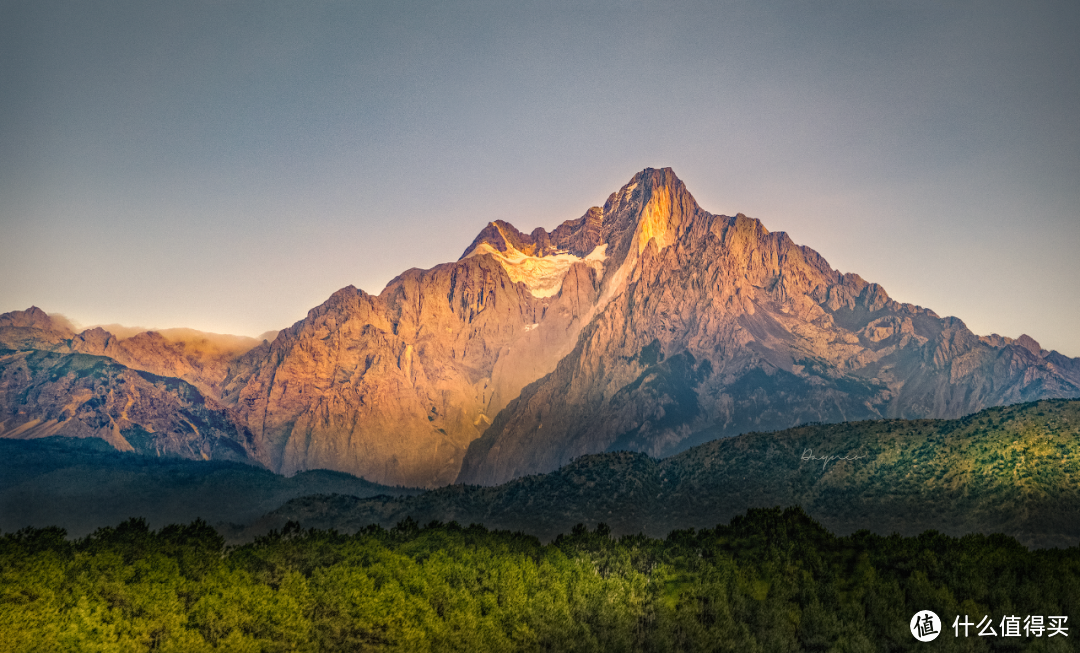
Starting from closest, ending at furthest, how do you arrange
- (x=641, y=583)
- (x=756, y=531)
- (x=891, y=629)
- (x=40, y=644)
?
(x=40, y=644) < (x=891, y=629) < (x=641, y=583) < (x=756, y=531)

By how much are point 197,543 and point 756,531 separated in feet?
332

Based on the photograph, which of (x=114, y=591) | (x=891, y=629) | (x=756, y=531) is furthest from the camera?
(x=756, y=531)

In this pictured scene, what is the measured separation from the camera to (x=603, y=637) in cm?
16212

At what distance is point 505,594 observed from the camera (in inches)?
6457

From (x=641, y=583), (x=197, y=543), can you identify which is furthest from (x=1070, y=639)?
(x=197, y=543)

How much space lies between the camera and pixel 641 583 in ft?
561

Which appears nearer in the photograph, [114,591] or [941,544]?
[114,591]

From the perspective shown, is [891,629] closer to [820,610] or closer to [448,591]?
[820,610]

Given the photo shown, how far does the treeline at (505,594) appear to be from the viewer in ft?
456

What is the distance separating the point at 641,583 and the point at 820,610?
2909 cm

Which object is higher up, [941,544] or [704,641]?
[941,544]

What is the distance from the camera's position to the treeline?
5468 inches

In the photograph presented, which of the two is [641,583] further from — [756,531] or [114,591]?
[114,591]

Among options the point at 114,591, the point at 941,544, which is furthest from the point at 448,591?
the point at 941,544
